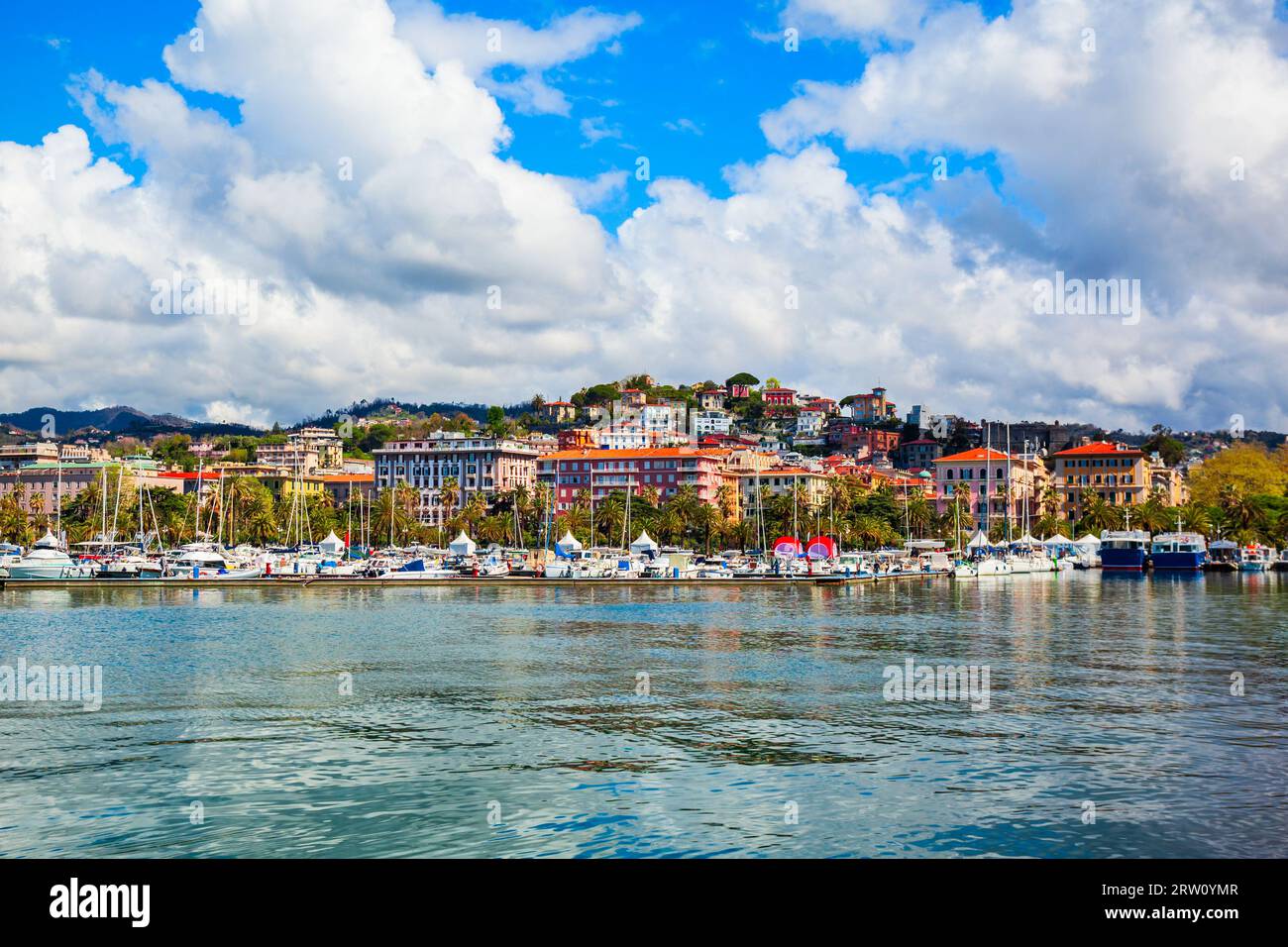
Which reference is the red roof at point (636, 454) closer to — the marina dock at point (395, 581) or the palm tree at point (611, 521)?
the palm tree at point (611, 521)

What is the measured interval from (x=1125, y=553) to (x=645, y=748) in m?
120

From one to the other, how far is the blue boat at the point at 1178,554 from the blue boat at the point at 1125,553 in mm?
1444

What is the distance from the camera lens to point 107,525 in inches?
6225

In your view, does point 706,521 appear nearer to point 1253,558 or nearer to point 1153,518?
point 1153,518

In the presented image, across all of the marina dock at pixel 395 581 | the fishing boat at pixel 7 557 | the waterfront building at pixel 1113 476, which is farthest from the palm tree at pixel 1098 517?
the fishing boat at pixel 7 557

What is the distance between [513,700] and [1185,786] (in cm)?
1726

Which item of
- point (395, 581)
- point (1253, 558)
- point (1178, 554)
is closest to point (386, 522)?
point (395, 581)

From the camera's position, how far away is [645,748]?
24625 millimetres

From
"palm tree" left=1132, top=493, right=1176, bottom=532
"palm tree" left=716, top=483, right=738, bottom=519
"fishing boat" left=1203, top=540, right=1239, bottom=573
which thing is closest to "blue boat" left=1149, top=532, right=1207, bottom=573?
"fishing boat" left=1203, top=540, right=1239, bottom=573

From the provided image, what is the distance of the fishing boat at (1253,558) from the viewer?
134m

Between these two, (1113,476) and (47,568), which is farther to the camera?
(1113,476)

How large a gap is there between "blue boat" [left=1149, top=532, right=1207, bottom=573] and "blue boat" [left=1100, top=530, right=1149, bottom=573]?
56.8 inches
